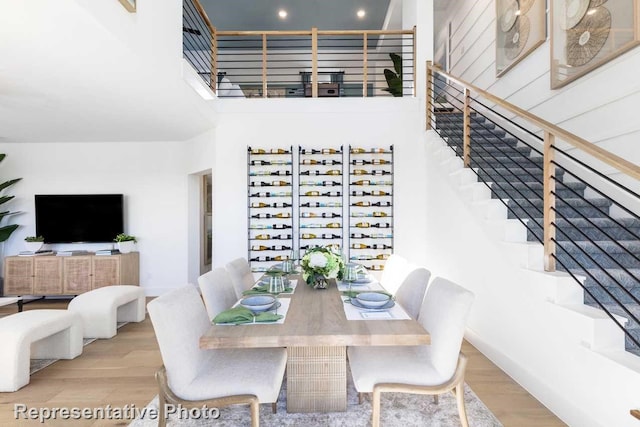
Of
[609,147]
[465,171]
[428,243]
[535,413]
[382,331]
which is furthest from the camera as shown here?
[428,243]

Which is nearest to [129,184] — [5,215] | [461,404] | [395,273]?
[5,215]

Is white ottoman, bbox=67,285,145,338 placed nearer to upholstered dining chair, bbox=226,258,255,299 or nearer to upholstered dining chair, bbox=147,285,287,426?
upholstered dining chair, bbox=226,258,255,299

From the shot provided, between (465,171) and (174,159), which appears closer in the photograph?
(465,171)

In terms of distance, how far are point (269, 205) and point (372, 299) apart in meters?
3.06

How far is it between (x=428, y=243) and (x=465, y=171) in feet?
5.02

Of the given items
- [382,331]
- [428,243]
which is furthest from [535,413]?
[428,243]

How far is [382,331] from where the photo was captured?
5.51 ft

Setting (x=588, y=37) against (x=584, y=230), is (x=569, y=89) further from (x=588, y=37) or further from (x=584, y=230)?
(x=584, y=230)

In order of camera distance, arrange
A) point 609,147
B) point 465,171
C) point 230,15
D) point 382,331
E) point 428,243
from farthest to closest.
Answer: point 230,15, point 428,243, point 465,171, point 609,147, point 382,331

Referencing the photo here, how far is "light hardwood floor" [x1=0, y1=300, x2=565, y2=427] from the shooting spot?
2.22 meters

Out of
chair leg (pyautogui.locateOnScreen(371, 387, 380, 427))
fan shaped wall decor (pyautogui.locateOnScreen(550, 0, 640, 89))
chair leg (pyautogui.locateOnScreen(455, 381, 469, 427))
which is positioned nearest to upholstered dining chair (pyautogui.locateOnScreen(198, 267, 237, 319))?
chair leg (pyautogui.locateOnScreen(371, 387, 380, 427))

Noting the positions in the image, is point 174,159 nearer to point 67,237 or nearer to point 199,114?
point 199,114

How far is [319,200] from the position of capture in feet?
16.5

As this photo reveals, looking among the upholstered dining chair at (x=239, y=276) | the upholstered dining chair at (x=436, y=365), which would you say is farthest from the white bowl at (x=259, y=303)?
the upholstered dining chair at (x=239, y=276)
